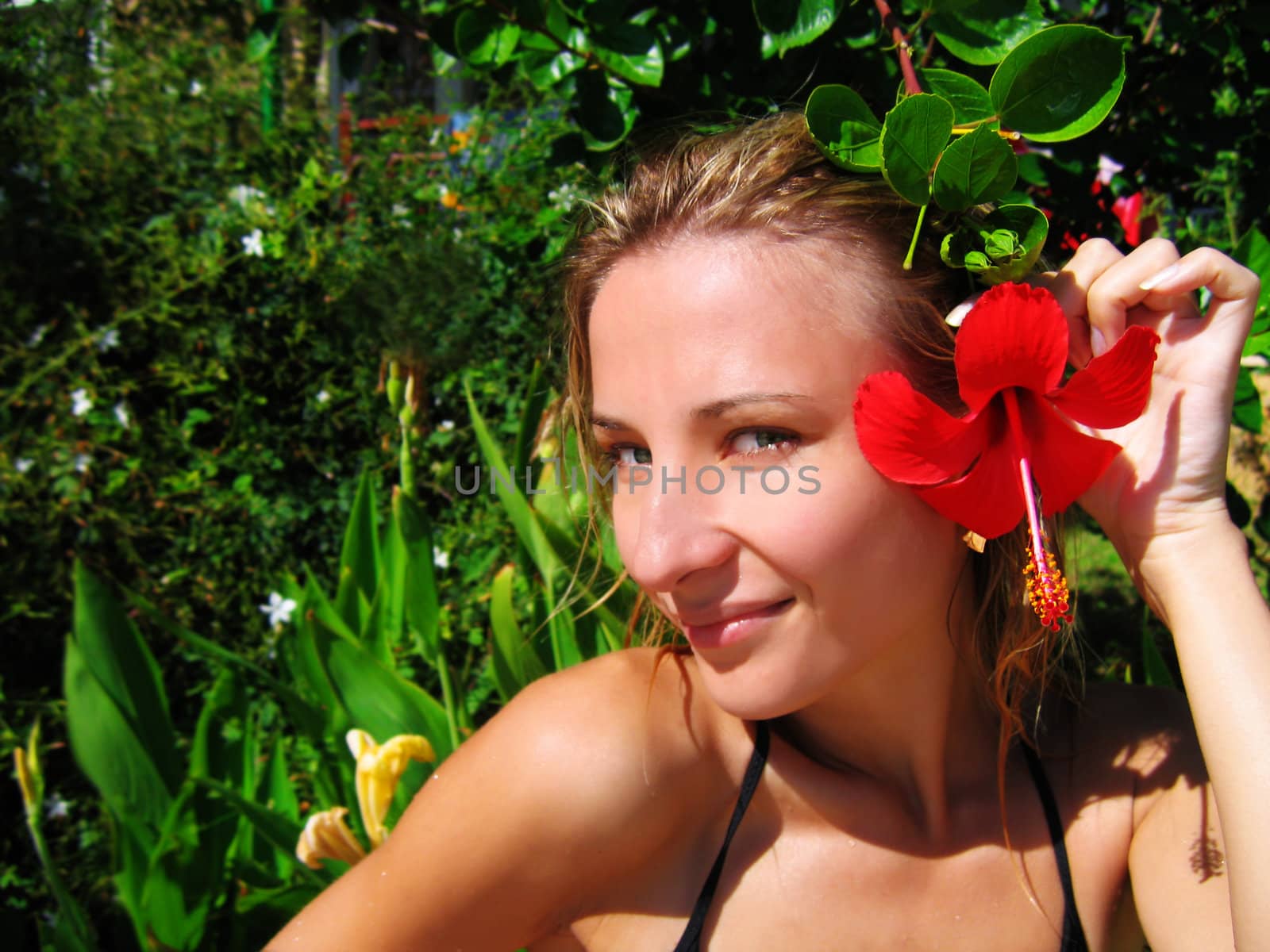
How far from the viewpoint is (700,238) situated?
3.35 feet

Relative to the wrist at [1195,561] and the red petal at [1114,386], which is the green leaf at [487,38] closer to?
the red petal at [1114,386]

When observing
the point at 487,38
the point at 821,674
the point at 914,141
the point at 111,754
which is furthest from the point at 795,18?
the point at 111,754

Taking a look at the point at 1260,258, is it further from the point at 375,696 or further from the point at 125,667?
the point at 125,667

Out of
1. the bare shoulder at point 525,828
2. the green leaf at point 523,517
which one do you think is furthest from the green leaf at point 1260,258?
the green leaf at point 523,517

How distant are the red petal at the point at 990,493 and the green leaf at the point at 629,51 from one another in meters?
0.68

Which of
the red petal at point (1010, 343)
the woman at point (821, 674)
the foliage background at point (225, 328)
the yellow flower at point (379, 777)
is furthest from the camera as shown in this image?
the foliage background at point (225, 328)

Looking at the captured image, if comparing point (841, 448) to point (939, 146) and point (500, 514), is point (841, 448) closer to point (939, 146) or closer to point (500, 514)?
point (939, 146)

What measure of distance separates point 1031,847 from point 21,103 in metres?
3.54

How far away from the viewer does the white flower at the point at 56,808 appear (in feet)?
7.56

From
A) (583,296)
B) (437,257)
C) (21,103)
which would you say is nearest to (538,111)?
(437,257)

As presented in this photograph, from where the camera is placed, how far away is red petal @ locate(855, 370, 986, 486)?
0.88 m

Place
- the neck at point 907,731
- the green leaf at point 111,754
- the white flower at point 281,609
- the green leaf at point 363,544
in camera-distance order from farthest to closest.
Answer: the white flower at point 281,609 < the green leaf at point 363,544 < the green leaf at point 111,754 < the neck at point 907,731

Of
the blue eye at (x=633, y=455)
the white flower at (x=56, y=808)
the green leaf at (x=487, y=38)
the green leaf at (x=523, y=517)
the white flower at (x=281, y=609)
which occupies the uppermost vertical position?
the green leaf at (x=487, y=38)

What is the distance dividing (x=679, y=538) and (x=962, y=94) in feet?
1.74
